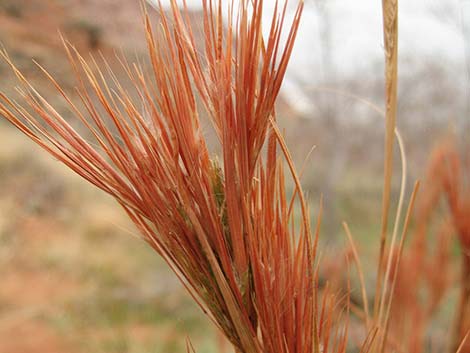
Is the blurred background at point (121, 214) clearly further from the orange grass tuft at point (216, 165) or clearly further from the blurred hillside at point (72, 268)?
the orange grass tuft at point (216, 165)

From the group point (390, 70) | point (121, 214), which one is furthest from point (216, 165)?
point (121, 214)

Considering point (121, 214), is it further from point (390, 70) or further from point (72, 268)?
point (390, 70)

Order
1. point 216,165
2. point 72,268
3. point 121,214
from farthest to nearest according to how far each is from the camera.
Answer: point 121,214
point 72,268
point 216,165

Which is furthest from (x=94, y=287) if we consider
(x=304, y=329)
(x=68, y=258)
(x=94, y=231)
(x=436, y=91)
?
(x=304, y=329)

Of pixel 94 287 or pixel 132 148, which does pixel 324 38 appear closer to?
pixel 94 287

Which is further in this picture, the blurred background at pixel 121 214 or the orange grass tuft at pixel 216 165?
the blurred background at pixel 121 214

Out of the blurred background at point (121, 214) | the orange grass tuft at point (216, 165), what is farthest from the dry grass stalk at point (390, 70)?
the blurred background at point (121, 214)

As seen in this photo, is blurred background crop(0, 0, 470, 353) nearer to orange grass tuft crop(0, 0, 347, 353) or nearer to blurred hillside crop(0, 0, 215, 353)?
blurred hillside crop(0, 0, 215, 353)

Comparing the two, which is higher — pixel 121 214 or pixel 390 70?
pixel 390 70
